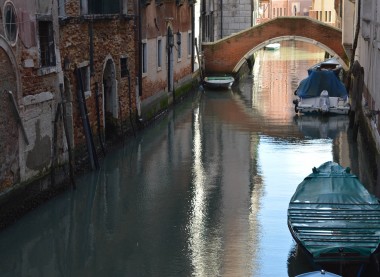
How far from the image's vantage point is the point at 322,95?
1762cm

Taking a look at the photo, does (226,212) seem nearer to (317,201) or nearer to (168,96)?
(317,201)

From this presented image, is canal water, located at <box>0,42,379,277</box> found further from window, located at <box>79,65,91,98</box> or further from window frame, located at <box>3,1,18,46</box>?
window frame, located at <box>3,1,18,46</box>

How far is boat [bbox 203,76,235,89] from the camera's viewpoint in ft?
73.9

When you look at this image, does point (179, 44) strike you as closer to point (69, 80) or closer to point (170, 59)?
point (170, 59)

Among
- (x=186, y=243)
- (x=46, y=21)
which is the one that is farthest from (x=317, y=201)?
(x=46, y=21)

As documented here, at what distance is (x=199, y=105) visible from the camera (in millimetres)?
19766

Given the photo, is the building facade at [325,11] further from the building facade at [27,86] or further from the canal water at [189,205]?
the building facade at [27,86]

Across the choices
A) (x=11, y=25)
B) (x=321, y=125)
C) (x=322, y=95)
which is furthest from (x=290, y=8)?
(x=11, y=25)

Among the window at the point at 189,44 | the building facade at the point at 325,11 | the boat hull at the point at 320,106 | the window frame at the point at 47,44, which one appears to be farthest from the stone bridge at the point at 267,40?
the building facade at the point at 325,11

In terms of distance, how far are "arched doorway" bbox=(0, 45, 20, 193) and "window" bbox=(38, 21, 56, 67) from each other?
1233mm

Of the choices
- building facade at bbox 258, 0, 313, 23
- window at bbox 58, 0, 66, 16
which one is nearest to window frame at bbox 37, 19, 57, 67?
window at bbox 58, 0, 66, 16

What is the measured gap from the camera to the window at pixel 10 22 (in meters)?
8.75

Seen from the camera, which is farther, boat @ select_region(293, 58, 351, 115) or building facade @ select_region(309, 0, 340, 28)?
building facade @ select_region(309, 0, 340, 28)

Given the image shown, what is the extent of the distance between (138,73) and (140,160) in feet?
9.71
